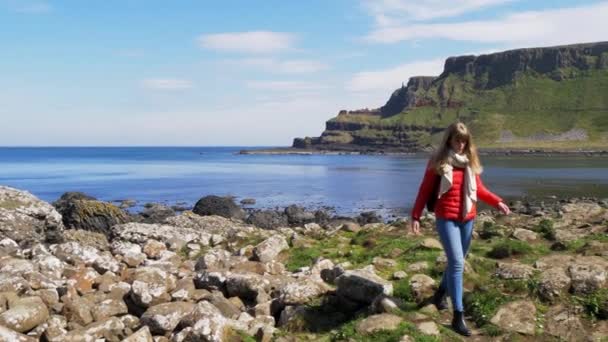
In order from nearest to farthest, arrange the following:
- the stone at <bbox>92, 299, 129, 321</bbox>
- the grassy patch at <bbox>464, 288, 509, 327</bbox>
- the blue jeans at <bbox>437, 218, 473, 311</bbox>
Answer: the blue jeans at <bbox>437, 218, 473, 311</bbox>
the grassy patch at <bbox>464, 288, 509, 327</bbox>
the stone at <bbox>92, 299, 129, 321</bbox>

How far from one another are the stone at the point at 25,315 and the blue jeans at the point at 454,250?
743 centimetres

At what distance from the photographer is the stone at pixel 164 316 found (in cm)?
988

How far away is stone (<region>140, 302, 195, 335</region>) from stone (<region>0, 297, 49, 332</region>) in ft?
6.19

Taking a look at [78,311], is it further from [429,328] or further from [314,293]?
[429,328]

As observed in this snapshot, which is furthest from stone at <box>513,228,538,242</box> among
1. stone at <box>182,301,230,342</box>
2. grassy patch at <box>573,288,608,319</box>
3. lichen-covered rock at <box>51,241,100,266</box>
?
lichen-covered rock at <box>51,241,100,266</box>

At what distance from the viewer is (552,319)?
9.43 m

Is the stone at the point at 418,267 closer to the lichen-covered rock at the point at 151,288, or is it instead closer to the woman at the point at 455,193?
the woman at the point at 455,193

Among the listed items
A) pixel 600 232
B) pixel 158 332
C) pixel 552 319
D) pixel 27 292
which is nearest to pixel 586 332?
pixel 552 319

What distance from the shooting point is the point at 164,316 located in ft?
32.8

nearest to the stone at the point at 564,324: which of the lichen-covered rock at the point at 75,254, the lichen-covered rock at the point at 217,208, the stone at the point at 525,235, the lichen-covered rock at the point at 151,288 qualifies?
the stone at the point at 525,235

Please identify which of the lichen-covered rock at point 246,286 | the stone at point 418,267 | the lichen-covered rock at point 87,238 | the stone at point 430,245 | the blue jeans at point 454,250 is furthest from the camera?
the lichen-covered rock at point 87,238

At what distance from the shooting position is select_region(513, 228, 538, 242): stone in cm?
1571

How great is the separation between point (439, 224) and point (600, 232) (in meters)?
9.86

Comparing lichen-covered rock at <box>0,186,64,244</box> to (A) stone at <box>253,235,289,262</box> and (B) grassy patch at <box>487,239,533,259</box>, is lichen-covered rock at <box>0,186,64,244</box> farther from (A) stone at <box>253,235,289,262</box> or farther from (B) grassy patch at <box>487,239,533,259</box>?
(B) grassy patch at <box>487,239,533,259</box>
